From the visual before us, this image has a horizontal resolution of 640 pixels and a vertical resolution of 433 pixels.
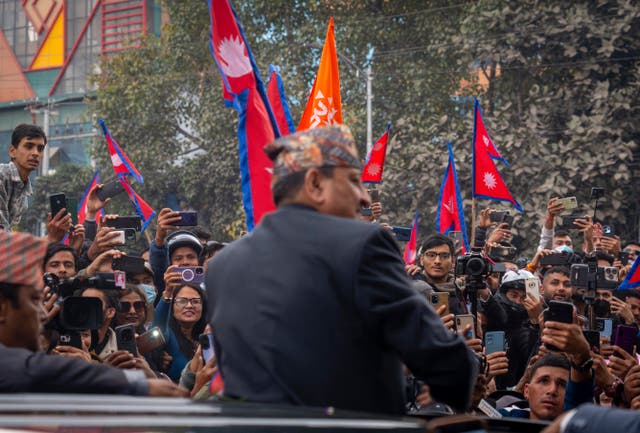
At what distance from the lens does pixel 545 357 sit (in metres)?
5.98

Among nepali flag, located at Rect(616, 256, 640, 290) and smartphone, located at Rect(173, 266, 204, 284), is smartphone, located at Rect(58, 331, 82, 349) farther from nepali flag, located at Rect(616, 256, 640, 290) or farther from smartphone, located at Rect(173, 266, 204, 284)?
nepali flag, located at Rect(616, 256, 640, 290)

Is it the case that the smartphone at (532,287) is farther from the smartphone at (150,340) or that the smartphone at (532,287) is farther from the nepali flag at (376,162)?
the nepali flag at (376,162)

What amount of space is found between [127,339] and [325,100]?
2.84m

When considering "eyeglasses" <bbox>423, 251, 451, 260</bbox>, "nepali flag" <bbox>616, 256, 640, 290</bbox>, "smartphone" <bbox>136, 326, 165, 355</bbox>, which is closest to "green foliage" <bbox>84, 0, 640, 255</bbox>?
"nepali flag" <bbox>616, 256, 640, 290</bbox>

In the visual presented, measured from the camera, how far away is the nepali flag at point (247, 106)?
16.9ft

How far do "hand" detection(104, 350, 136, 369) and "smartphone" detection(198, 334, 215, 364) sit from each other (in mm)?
649

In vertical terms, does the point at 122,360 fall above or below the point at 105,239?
below

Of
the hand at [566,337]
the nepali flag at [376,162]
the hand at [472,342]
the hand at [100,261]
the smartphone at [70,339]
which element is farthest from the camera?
the nepali flag at [376,162]

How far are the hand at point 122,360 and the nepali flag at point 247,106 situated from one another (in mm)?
880

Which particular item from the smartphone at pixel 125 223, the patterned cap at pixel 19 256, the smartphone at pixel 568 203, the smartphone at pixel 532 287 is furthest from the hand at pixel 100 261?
the smartphone at pixel 568 203

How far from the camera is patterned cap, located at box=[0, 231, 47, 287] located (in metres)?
2.90

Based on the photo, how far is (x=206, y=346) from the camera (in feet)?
16.7

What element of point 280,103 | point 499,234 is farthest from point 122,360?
point 499,234

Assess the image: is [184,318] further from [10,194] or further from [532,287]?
[532,287]
